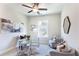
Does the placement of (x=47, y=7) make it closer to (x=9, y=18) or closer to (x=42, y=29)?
(x=42, y=29)

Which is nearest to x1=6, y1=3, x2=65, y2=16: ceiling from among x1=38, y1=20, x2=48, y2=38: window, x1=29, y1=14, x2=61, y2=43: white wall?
x1=29, y1=14, x2=61, y2=43: white wall

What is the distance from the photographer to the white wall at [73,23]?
6.37ft

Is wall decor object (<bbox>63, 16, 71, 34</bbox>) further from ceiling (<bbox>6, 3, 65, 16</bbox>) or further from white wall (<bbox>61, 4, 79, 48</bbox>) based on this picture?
ceiling (<bbox>6, 3, 65, 16</bbox>)

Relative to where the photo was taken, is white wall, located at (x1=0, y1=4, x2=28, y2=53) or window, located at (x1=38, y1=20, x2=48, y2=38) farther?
window, located at (x1=38, y1=20, x2=48, y2=38)

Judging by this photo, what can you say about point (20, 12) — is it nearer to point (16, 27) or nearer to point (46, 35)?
point (16, 27)

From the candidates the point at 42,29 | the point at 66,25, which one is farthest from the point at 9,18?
the point at 66,25

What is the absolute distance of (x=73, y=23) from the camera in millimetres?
1972

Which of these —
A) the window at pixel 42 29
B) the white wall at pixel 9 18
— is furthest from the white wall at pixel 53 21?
the white wall at pixel 9 18

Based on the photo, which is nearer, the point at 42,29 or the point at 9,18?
the point at 9,18

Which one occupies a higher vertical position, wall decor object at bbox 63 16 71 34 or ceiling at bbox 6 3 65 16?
ceiling at bbox 6 3 65 16

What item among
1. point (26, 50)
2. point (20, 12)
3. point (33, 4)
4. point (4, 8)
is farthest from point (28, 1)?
point (26, 50)

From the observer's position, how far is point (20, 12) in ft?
6.59

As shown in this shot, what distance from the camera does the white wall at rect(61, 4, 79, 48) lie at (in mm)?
1941

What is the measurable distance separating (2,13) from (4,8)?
0.35 feet
